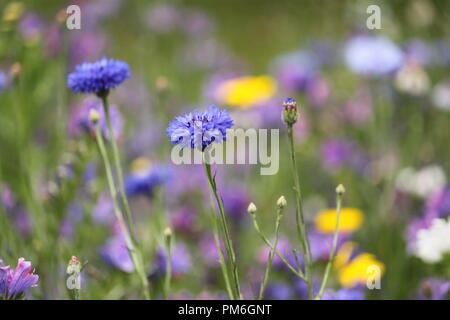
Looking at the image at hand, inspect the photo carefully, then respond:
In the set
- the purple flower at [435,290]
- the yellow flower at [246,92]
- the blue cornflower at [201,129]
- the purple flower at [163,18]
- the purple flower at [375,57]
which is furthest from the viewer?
the purple flower at [163,18]

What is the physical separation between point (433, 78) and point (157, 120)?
1.84ft

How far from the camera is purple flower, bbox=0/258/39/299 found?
1.74 ft

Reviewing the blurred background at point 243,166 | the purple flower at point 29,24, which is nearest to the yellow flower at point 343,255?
the blurred background at point 243,166

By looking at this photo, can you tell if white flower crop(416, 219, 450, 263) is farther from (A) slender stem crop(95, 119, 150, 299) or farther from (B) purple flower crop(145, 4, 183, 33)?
(B) purple flower crop(145, 4, 183, 33)

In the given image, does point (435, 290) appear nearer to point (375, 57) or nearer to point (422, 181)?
point (422, 181)

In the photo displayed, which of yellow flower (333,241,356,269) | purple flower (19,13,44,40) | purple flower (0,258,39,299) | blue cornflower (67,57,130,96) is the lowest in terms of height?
yellow flower (333,241,356,269)

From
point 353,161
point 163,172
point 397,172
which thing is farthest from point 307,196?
point 163,172

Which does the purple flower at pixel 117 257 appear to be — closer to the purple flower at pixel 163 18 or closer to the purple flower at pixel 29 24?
the purple flower at pixel 29 24

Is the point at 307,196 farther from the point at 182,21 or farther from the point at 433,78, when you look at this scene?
the point at 182,21

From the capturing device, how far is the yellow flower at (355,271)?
31.5 inches

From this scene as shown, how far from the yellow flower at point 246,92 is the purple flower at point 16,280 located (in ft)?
2.52

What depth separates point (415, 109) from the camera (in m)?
1.21

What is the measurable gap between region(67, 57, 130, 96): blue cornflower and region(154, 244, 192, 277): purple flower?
8.7 inches

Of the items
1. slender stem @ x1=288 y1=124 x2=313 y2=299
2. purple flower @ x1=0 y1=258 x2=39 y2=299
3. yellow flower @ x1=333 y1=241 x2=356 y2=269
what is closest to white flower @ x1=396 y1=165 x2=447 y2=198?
yellow flower @ x1=333 y1=241 x2=356 y2=269
